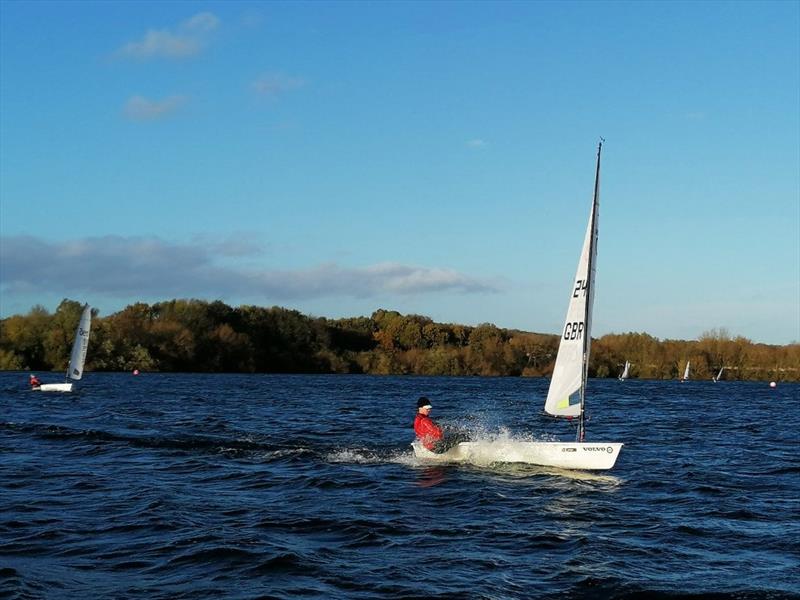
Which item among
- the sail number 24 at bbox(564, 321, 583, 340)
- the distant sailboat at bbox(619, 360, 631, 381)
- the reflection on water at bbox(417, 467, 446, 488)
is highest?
the sail number 24 at bbox(564, 321, 583, 340)

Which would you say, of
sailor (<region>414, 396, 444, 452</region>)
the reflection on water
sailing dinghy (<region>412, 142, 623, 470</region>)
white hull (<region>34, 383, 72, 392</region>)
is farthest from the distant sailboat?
the reflection on water

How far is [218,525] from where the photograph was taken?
60.3 feet

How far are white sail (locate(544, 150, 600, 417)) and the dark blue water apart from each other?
2074mm

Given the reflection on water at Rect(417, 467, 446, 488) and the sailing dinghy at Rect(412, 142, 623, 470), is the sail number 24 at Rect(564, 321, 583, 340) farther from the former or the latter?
the reflection on water at Rect(417, 467, 446, 488)

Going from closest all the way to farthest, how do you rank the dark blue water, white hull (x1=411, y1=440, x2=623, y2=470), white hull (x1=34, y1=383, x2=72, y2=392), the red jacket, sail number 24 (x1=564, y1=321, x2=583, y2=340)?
1. the dark blue water
2. white hull (x1=411, y1=440, x2=623, y2=470)
3. sail number 24 (x1=564, y1=321, x2=583, y2=340)
4. the red jacket
5. white hull (x1=34, y1=383, x2=72, y2=392)

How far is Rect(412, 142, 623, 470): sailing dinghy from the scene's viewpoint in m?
25.5

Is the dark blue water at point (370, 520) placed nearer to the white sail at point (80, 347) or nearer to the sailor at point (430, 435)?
the sailor at point (430, 435)

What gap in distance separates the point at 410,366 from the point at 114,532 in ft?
510

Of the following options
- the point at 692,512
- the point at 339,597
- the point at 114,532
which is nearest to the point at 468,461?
the point at 692,512

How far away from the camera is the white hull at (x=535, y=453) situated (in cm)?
2542

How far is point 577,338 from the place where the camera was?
85.7 ft

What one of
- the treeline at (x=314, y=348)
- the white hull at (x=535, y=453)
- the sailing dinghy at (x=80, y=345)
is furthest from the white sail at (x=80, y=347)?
A: the treeline at (x=314, y=348)

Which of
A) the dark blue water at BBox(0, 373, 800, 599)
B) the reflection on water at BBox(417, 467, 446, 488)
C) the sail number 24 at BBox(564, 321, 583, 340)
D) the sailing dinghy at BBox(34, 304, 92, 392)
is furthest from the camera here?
the sailing dinghy at BBox(34, 304, 92, 392)

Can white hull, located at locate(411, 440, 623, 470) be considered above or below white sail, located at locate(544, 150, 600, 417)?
below
